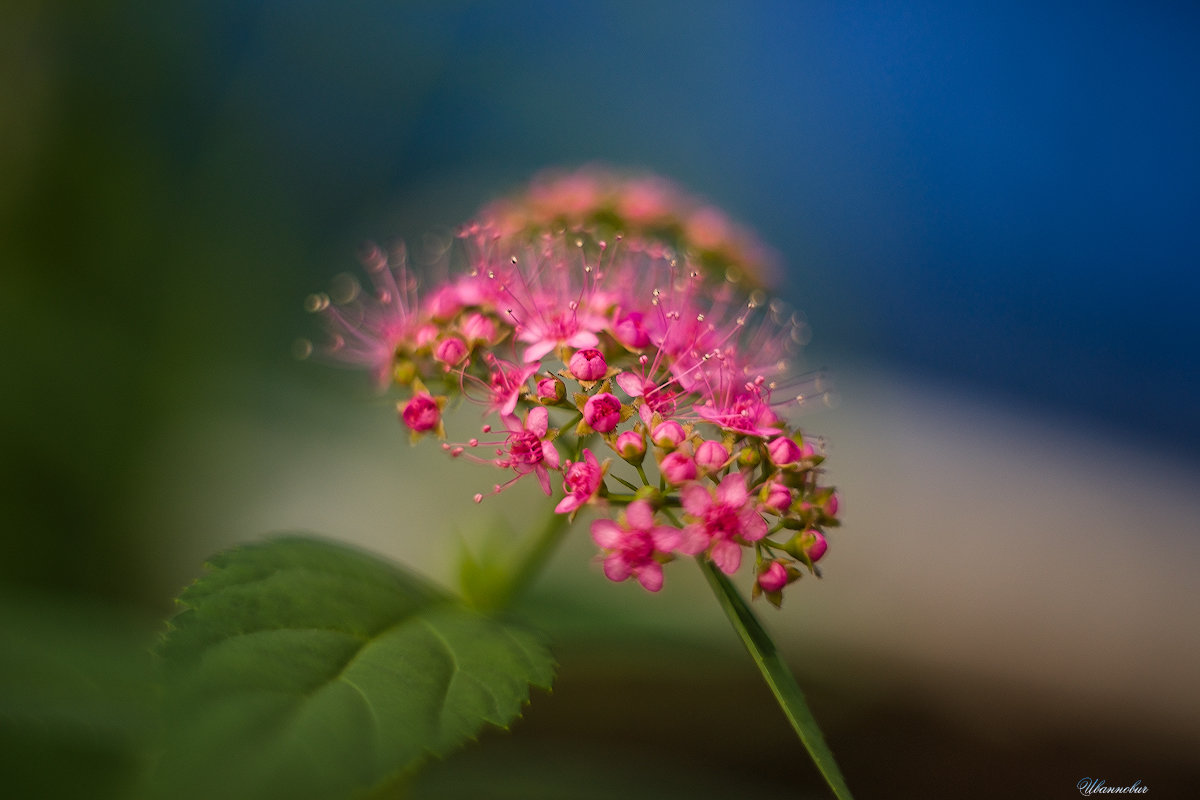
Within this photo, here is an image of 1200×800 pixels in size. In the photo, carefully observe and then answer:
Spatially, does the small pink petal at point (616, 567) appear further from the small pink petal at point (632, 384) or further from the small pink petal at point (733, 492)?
the small pink petal at point (632, 384)

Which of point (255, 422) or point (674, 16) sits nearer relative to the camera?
point (255, 422)

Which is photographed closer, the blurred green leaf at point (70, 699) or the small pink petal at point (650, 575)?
the small pink petal at point (650, 575)

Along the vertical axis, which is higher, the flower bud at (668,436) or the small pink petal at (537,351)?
the small pink petal at (537,351)

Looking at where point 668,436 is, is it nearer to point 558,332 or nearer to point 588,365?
point 588,365

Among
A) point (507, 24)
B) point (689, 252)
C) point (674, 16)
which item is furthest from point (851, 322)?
point (689, 252)

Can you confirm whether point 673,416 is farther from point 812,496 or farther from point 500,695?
point 500,695

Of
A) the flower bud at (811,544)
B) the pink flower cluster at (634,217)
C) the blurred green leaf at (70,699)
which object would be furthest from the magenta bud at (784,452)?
the blurred green leaf at (70,699)
